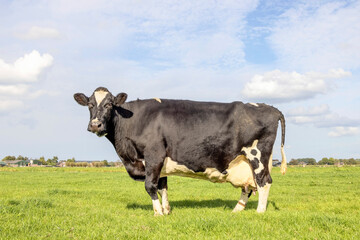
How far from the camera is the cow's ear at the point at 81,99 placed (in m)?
8.69

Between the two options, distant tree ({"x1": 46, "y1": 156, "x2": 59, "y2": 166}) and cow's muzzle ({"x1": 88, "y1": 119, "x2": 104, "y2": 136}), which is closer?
cow's muzzle ({"x1": 88, "y1": 119, "x2": 104, "y2": 136})

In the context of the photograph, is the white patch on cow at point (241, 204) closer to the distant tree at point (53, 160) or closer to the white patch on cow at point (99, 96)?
the white patch on cow at point (99, 96)

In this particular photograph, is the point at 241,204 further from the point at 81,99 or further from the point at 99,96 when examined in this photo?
the point at 81,99

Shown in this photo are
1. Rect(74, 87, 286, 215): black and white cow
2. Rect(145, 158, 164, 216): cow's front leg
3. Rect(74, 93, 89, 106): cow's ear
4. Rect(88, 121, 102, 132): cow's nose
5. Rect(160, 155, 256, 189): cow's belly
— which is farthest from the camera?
Rect(74, 93, 89, 106): cow's ear

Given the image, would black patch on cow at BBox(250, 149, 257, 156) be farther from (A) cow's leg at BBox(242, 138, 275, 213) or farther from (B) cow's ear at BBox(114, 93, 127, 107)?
(B) cow's ear at BBox(114, 93, 127, 107)

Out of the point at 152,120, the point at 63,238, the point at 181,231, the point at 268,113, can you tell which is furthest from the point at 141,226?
the point at 268,113

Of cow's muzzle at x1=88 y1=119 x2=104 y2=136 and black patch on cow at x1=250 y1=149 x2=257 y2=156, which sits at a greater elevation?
cow's muzzle at x1=88 y1=119 x2=104 y2=136

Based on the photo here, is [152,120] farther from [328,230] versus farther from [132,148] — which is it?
[328,230]

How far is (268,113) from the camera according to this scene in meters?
8.76

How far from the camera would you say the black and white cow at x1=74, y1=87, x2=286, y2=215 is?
27.1 feet

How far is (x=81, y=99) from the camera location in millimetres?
8766

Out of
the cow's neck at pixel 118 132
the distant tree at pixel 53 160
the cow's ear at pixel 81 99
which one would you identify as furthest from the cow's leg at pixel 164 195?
the distant tree at pixel 53 160

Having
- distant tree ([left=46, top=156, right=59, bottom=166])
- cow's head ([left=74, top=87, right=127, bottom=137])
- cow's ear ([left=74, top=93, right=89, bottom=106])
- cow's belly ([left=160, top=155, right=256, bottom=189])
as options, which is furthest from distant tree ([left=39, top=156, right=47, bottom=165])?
cow's belly ([left=160, top=155, right=256, bottom=189])

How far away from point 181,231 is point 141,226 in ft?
2.78
